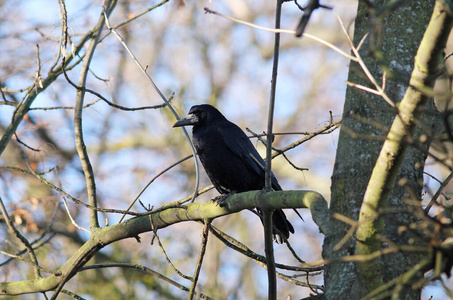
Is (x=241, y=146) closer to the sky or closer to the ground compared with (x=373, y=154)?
closer to the sky

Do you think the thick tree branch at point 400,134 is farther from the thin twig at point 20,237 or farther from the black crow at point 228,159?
the black crow at point 228,159

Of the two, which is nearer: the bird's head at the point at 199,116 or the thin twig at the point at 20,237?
the thin twig at the point at 20,237

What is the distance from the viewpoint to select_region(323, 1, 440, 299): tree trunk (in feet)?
8.34

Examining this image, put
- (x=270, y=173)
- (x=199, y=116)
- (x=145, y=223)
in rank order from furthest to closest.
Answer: (x=199, y=116) → (x=145, y=223) → (x=270, y=173)

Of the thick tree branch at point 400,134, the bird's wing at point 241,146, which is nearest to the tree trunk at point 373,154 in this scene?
the thick tree branch at point 400,134

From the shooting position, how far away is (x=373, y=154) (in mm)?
2811

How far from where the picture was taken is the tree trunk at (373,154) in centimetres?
254

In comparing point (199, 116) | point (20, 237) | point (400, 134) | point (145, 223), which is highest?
point (199, 116)

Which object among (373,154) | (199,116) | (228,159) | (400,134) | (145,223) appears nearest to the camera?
(400,134)

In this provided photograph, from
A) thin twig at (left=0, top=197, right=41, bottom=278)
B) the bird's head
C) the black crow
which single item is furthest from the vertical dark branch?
the bird's head

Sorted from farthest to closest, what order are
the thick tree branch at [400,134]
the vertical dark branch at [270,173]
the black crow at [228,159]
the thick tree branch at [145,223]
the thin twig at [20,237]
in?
the black crow at [228,159] < the thin twig at [20,237] < the thick tree branch at [145,223] < the vertical dark branch at [270,173] < the thick tree branch at [400,134]

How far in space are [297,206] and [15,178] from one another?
22.0 ft

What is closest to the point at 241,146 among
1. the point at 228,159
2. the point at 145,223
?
the point at 228,159

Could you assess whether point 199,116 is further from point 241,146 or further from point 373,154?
point 373,154
